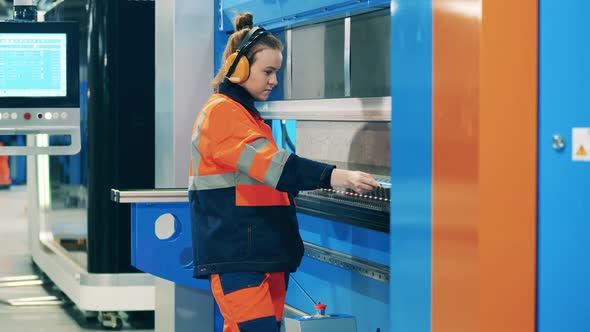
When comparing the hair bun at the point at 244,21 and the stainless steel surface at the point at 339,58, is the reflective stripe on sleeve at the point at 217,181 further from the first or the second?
the stainless steel surface at the point at 339,58

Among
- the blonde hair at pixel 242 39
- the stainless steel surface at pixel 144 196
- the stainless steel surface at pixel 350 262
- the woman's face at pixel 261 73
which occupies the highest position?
the blonde hair at pixel 242 39

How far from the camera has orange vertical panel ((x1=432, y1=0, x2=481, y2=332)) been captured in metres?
2.02

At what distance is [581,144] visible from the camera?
6.34 feet

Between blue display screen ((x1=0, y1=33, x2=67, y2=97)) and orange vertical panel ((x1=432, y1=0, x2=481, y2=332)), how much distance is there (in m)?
3.32

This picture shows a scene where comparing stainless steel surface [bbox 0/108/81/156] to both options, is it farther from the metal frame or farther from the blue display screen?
the metal frame

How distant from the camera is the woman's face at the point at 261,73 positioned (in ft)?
10.4

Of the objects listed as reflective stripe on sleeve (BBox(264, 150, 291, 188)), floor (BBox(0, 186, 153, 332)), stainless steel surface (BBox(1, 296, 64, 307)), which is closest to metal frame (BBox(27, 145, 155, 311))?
floor (BBox(0, 186, 153, 332))

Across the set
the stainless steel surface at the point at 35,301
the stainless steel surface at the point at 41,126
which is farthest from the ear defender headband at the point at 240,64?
the stainless steel surface at the point at 35,301

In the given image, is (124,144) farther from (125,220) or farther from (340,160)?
(340,160)

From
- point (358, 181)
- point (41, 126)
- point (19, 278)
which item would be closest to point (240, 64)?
point (358, 181)

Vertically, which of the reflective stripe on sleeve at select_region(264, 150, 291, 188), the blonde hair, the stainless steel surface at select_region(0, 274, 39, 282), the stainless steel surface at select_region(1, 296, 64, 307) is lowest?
the stainless steel surface at select_region(0, 274, 39, 282)

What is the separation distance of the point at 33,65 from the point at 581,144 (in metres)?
3.70

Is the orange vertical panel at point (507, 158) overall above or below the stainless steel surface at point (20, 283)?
above

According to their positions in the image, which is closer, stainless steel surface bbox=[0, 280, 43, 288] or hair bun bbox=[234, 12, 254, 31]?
hair bun bbox=[234, 12, 254, 31]
